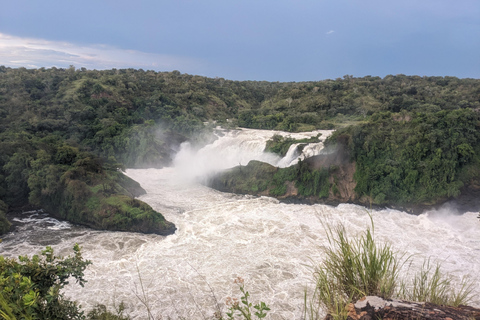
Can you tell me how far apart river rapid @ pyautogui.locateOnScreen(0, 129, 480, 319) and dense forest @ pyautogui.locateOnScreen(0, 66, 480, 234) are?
1.34 m

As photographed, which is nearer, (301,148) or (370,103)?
(301,148)

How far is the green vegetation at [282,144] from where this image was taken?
69.9 ft

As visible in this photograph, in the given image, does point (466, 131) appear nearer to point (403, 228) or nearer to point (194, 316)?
point (403, 228)

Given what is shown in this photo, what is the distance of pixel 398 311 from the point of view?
2963mm

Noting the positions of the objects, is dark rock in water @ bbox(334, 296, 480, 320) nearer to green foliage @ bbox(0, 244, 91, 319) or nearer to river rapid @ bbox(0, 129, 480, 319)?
green foliage @ bbox(0, 244, 91, 319)

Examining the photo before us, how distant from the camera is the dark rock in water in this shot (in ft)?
9.61

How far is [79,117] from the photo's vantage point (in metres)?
29.5

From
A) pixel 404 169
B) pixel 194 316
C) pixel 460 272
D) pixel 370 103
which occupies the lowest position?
pixel 194 316

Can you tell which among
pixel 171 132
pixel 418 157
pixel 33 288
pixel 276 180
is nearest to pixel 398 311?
pixel 33 288

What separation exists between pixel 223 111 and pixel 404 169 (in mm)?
27306

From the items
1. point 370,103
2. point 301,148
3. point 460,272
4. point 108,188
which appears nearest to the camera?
point 460,272

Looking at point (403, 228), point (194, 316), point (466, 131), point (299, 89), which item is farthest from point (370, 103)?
point (194, 316)

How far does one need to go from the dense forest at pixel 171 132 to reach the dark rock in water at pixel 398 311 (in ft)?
24.5

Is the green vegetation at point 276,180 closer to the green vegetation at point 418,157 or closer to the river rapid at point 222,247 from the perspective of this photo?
the river rapid at point 222,247
